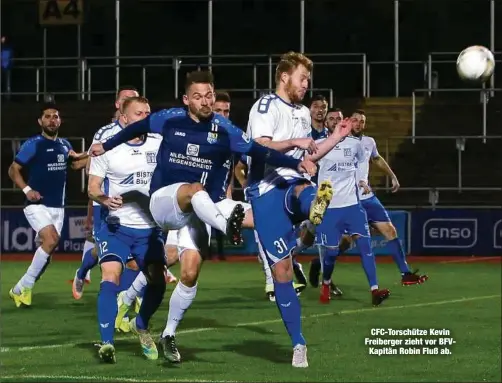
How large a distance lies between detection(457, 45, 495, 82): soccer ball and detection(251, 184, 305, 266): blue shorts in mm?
6730

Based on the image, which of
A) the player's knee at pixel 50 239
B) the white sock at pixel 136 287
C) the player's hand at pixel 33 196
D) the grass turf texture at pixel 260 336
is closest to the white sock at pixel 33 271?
the player's knee at pixel 50 239

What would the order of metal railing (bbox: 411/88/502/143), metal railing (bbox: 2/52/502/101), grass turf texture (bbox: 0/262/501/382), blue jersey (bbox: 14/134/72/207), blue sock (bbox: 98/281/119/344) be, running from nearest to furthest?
1. grass turf texture (bbox: 0/262/501/382)
2. blue sock (bbox: 98/281/119/344)
3. blue jersey (bbox: 14/134/72/207)
4. metal railing (bbox: 411/88/502/143)
5. metal railing (bbox: 2/52/502/101)

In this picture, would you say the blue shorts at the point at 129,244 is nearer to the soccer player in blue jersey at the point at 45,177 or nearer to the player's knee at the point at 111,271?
the player's knee at the point at 111,271

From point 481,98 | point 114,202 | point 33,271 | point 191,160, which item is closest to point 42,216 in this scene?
point 33,271

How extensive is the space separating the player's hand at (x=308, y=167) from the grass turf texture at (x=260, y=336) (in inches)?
57.5

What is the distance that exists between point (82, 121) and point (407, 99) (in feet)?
23.1

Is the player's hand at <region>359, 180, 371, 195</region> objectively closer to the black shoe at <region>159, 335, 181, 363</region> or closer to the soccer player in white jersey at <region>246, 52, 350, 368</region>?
the soccer player in white jersey at <region>246, 52, 350, 368</region>

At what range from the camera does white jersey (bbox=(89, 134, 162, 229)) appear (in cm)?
1139

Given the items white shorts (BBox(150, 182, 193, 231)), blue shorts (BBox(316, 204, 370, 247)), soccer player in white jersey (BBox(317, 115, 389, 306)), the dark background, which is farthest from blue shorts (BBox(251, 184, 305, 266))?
the dark background

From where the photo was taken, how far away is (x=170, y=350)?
32.8 feet

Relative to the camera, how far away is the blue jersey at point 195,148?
9.88 metres

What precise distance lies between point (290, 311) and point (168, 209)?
1.19 metres

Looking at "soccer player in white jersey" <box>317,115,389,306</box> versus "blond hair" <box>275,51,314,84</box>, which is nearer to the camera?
"blond hair" <box>275,51,314,84</box>

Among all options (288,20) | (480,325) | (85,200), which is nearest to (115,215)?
(480,325)
